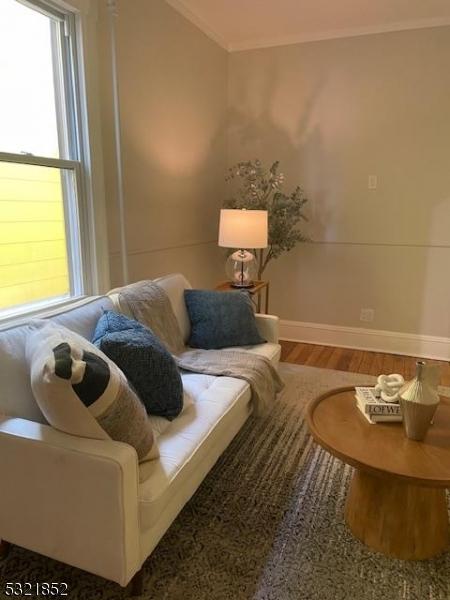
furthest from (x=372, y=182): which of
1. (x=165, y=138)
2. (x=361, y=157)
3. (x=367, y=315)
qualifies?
(x=165, y=138)

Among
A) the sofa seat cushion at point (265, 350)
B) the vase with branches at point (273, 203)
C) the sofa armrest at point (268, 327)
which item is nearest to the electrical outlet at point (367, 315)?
the vase with branches at point (273, 203)

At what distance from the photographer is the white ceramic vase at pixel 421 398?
1502mm

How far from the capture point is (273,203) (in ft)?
11.7

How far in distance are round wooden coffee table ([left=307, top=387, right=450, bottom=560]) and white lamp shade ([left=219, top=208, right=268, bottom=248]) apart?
156 cm

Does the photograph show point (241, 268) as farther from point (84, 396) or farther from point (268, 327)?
point (84, 396)

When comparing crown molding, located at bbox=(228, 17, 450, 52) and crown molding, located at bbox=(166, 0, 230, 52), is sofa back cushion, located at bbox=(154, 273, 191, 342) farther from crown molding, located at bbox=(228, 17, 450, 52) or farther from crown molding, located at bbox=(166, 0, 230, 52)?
crown molding, located at bbox=(228, 17, 450, 52)

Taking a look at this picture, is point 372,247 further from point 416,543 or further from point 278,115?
point 416,543

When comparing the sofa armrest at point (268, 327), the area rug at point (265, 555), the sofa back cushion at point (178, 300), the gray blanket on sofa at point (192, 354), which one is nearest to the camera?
the area rug at point (265, 555)

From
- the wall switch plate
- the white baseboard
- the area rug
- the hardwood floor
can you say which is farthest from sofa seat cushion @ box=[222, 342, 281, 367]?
the wall switch plate

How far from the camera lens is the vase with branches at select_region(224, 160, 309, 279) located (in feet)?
11.7

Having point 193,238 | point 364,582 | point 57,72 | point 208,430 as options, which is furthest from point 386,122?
point 364,582

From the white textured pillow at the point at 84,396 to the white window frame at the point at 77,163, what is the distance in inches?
35.6

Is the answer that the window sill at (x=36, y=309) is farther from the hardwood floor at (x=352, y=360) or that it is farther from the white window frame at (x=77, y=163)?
the hardwood floor at (x=352, y=360)

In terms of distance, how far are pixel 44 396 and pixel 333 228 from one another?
3138 mm
